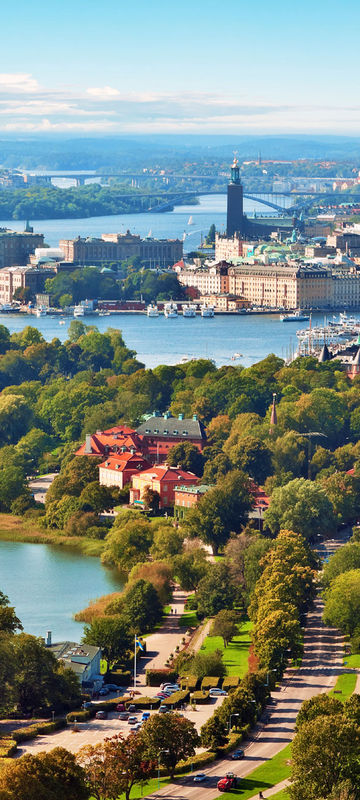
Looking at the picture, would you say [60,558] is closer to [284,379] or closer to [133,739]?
[133,739]

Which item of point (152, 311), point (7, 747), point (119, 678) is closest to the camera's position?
point (7, 747)

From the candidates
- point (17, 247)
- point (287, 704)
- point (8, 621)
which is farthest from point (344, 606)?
point (17, 247)

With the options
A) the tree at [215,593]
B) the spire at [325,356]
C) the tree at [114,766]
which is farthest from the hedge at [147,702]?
the spire at [325,356]

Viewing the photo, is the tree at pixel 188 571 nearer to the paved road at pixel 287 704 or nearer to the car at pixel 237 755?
the paved road at pixel 287 704

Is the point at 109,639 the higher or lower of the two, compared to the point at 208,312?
lower

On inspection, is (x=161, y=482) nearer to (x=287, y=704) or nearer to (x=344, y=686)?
(x=344, y=686)

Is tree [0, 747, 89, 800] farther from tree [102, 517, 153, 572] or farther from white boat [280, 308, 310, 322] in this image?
white boat [280, 308, 310, 322]
